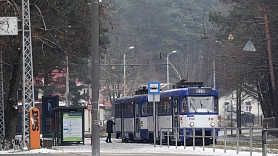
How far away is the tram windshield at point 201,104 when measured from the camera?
38906 millimetres

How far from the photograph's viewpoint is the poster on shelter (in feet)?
132

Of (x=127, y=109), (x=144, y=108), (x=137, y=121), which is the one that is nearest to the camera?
(x=144, y=108)

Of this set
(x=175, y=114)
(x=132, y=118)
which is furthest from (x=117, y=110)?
(x=175, y=114)

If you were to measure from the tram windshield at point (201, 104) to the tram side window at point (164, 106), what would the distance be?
1.87 metres

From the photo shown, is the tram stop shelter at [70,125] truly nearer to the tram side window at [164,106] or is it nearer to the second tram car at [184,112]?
the second tram car at [184,112]

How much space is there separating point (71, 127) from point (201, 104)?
22.6 feet

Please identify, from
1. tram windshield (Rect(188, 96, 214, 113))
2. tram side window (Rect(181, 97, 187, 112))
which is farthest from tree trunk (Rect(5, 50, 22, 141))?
tram windshield (Rect(188, 96, 214, 113))

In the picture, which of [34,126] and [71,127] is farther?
[71,127]

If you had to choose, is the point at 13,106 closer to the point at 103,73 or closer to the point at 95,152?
the point at 95,152

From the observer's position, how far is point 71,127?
132 feet

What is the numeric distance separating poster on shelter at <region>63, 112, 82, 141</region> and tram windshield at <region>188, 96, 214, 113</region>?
591cm

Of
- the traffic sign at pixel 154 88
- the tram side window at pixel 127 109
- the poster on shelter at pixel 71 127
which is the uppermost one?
the traffic sign at pixel 154 88

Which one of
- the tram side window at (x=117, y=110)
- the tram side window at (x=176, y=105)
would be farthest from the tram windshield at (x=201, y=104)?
the tram side window at (x=117, y=110)

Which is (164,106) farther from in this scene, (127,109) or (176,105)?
(127,109)
